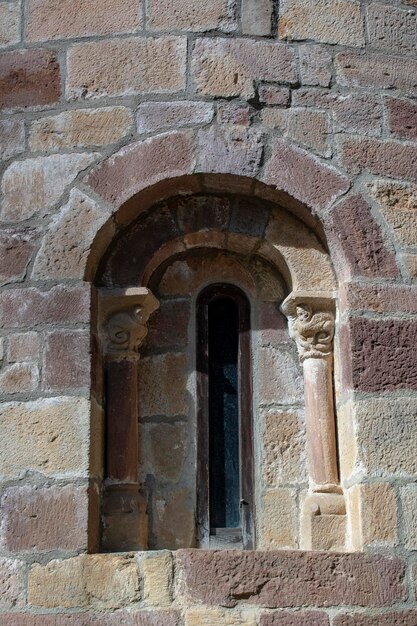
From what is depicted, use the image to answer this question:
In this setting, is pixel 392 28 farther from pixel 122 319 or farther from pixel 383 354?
pixel 122 319

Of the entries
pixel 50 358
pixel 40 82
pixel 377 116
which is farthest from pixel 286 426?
pixel 40 82

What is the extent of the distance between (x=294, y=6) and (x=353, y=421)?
1977mm

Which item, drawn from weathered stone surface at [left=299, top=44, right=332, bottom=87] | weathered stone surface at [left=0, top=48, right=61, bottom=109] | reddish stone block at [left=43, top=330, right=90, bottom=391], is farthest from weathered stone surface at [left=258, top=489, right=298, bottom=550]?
weathered stone surface at [left=0, top=48, right=61, bottom=109]

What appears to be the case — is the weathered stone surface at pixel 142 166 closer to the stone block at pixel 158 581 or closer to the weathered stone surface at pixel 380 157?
the weathered stone surface at pixel 380 157

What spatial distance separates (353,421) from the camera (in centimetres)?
477

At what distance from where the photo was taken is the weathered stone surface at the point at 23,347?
4.85m

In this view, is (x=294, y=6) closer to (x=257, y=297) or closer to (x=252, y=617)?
(x=257, y=297)

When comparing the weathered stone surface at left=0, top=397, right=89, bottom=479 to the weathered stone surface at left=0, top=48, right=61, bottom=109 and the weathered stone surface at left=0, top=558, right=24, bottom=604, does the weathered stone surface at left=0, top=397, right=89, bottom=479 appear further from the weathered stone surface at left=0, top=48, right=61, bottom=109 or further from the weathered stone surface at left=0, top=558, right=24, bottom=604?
the weathered stone surface at left=0, top=48, right=61, bottom=109

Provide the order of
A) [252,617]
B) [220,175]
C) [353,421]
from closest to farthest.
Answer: [252,617] → [353,421] → [220,175]

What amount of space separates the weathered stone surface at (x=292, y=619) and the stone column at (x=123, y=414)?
0.65 metres

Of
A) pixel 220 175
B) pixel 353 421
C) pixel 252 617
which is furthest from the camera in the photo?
pixel 220 175

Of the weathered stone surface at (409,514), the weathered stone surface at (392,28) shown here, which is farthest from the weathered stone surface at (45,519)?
the weathered stone surface at (392,28)

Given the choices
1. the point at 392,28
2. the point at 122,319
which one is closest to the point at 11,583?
the point at 122,319

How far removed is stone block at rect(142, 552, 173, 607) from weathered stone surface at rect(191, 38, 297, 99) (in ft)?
6.77
